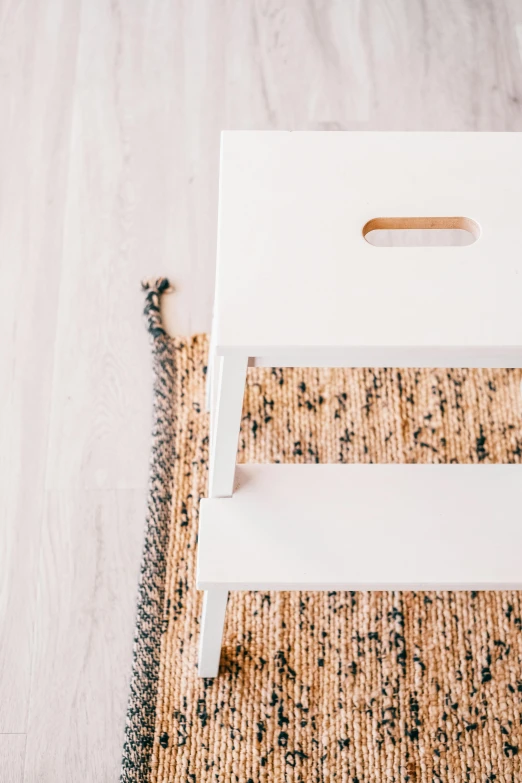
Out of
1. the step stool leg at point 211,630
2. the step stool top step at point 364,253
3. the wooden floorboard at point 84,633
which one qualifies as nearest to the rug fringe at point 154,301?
the wooden floorboard at point 84,633

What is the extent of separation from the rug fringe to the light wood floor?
0.08 feet

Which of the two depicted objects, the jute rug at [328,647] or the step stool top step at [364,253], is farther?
the jute rug at [328,647]

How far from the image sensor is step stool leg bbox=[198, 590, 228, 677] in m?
0.76

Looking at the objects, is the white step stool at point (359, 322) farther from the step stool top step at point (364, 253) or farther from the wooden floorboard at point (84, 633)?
the wooden floorboard at point (84, 633)

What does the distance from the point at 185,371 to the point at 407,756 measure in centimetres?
63

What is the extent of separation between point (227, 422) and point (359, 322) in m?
0.16

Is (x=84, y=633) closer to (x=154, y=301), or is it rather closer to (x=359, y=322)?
(x=154, y=301)

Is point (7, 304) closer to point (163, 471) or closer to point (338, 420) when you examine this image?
point (163, 471)

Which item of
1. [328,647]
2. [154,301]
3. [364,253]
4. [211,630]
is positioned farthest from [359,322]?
[154,301]

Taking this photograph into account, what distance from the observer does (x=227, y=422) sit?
2.06 feet

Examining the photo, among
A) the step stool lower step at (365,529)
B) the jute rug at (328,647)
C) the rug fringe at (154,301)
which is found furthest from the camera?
the rug fringe at (154,301)

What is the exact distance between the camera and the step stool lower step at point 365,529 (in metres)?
0.70

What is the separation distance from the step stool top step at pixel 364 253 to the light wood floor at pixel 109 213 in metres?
0.62

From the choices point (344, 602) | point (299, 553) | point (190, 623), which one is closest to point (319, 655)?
point (344, 602)
